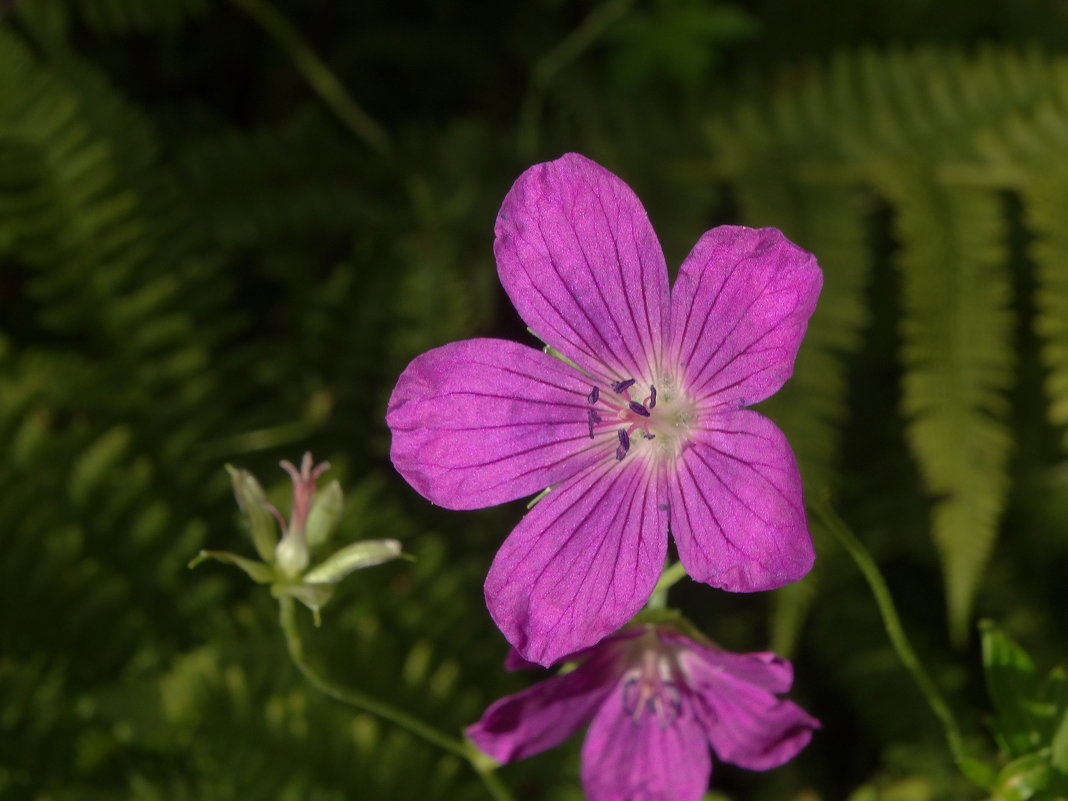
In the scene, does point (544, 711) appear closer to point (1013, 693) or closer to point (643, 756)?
point (643, 756)

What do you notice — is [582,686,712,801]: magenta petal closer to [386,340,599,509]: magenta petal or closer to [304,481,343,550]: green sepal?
[386,340,599,509]: magenta petal

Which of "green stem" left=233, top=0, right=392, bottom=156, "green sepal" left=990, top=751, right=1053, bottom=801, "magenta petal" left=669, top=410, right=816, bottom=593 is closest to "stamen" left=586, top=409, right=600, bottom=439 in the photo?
"magenta petal" left=669, top=410, right=816, bottom=593

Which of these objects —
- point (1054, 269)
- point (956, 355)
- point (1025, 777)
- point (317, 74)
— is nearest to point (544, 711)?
point (1025, 777)

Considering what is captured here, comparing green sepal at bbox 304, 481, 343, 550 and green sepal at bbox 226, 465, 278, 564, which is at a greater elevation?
green sepal at bbox 226, 465, 278, 564

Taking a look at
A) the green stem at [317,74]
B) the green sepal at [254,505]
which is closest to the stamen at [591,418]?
the green sepal at [254,505]

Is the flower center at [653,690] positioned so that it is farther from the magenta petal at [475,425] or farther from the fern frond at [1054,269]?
the fern frond at [1054,269]

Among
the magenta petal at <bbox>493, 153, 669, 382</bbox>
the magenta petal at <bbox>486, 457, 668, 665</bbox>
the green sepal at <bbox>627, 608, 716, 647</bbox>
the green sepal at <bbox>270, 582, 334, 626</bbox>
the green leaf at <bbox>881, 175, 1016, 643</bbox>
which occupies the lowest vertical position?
the green leaf at <bbox>881, 175, 1016, 643</bbox>
